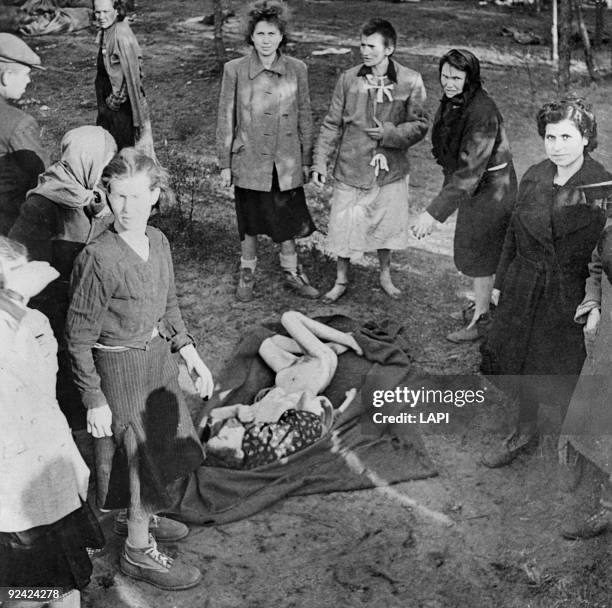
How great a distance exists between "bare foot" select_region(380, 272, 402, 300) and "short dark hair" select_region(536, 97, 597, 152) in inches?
96.8

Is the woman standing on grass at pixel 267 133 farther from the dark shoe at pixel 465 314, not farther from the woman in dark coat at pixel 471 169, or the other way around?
the dark shoe at pixel 465 314

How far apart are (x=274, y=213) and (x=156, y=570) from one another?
3.04 metres

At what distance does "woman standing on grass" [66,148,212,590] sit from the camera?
3.63 m

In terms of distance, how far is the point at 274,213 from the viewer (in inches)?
253

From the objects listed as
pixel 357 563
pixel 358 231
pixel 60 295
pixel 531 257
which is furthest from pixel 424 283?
pixel 60 295

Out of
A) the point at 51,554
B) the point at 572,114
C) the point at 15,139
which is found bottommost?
the point at 51,554

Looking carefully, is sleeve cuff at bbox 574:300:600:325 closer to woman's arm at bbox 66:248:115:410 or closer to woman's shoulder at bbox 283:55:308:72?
woman's arm at bbox 66:248:115:410

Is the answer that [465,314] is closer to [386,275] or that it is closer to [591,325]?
[386,275]

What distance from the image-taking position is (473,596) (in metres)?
4.08

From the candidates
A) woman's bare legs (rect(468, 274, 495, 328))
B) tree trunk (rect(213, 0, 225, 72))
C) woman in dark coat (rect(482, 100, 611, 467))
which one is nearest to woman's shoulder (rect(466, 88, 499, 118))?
woman in dark coat (rect(482, 100, 611, 467))

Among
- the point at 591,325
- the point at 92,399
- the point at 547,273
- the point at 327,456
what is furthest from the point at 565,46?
the point at 92,399

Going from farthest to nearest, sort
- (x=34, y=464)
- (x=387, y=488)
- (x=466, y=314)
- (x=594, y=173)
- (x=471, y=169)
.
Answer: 1. (x=466, y=314)
2. (x=471, y=169)
3. (x=387, y=488)
4. (x=594, y=173)
5. (x=34, y=464)

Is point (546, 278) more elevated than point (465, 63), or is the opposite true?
point (465, 63)

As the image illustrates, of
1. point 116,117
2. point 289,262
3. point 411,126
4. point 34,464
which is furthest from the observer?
point 116,117
